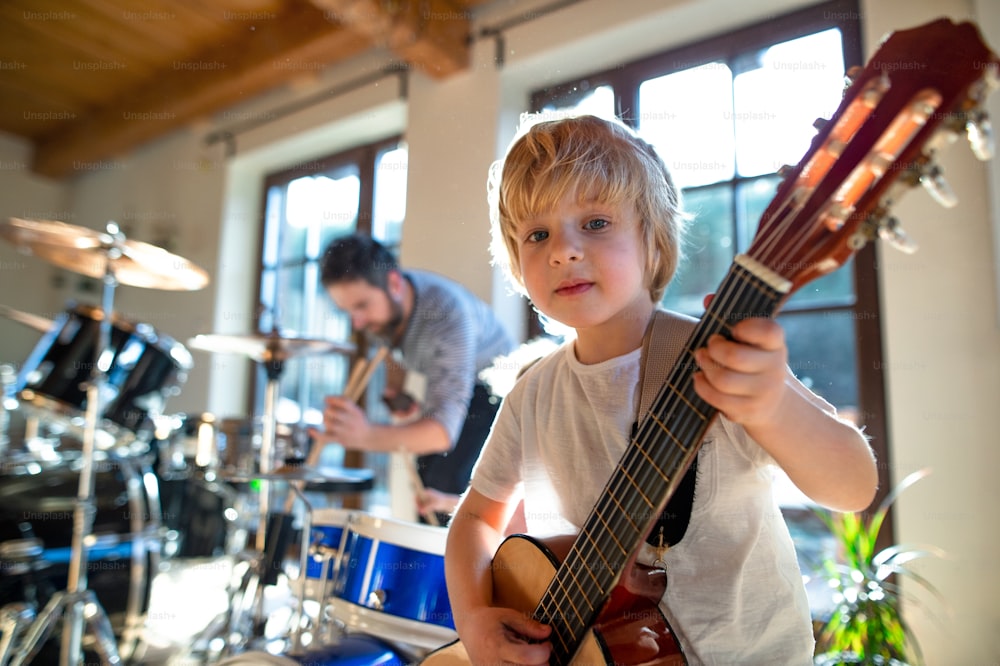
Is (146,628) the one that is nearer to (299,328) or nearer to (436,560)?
(299,328)

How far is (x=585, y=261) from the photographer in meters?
0.59

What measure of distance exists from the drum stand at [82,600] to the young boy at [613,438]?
4.17 feet

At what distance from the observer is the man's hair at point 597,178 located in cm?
62

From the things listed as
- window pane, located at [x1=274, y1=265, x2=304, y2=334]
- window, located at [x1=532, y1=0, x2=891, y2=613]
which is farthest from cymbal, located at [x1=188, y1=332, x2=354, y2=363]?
window, located at [x1=532, y1=0, x2=891, y2=613]

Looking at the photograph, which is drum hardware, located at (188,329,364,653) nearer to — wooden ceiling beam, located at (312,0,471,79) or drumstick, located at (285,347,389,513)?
drumstick, located at (285,347,389,513)

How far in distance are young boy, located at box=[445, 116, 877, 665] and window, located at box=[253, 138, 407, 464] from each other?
0.54 metres

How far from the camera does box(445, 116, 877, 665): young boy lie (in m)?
0.48

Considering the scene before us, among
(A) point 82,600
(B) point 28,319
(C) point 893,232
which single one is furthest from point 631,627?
(B) point 28,319

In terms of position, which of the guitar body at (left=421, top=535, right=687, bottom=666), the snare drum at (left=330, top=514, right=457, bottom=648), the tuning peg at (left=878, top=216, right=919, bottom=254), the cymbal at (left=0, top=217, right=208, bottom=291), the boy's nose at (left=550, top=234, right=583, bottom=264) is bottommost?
the snare drum at (left=330, top=514, right=457, bottom=648)

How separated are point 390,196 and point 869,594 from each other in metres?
1.17

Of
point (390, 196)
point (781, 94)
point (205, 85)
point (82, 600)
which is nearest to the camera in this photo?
point (781, 94)

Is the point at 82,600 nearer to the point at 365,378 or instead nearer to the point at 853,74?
the point at 365,378

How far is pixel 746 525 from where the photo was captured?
1.84 feet

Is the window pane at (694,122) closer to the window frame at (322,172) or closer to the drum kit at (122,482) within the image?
the window frame at (322,172)
